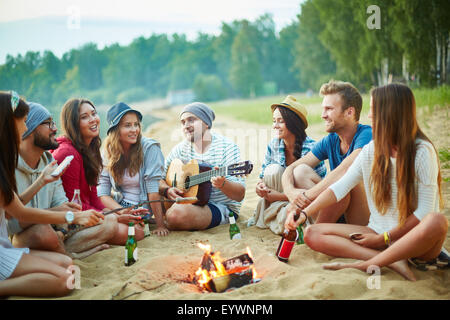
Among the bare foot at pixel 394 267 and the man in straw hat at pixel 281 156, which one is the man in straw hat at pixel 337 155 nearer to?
the man in straw hat at pixel 281 156

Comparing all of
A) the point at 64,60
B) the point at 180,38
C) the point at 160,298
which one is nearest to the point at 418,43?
the point at 160,298

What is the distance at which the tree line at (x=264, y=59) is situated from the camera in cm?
1267

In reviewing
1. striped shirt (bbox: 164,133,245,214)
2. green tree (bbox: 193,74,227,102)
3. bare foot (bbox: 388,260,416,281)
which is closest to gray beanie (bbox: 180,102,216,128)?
striped shirt (bbox: 164,133,245,214)

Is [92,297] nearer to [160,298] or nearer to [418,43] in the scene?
[160,298]

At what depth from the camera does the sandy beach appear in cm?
275

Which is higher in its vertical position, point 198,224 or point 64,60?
point 64,60

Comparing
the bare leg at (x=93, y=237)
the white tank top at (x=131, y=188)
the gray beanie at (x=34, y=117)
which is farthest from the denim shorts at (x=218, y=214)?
the gray beanie at (x=34, y=117)

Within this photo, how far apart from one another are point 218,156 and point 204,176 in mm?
342

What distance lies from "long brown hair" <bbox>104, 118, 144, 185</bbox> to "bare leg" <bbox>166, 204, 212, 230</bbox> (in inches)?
25.5

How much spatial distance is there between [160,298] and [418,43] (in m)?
12.8

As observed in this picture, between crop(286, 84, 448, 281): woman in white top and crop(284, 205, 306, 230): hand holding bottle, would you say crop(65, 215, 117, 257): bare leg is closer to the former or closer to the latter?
crop(284, 205, 306, 230): hand holding bottle

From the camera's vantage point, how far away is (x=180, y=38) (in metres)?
88.6

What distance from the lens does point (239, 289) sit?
9.57 ft

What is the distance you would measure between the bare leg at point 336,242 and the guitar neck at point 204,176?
4.04ft
